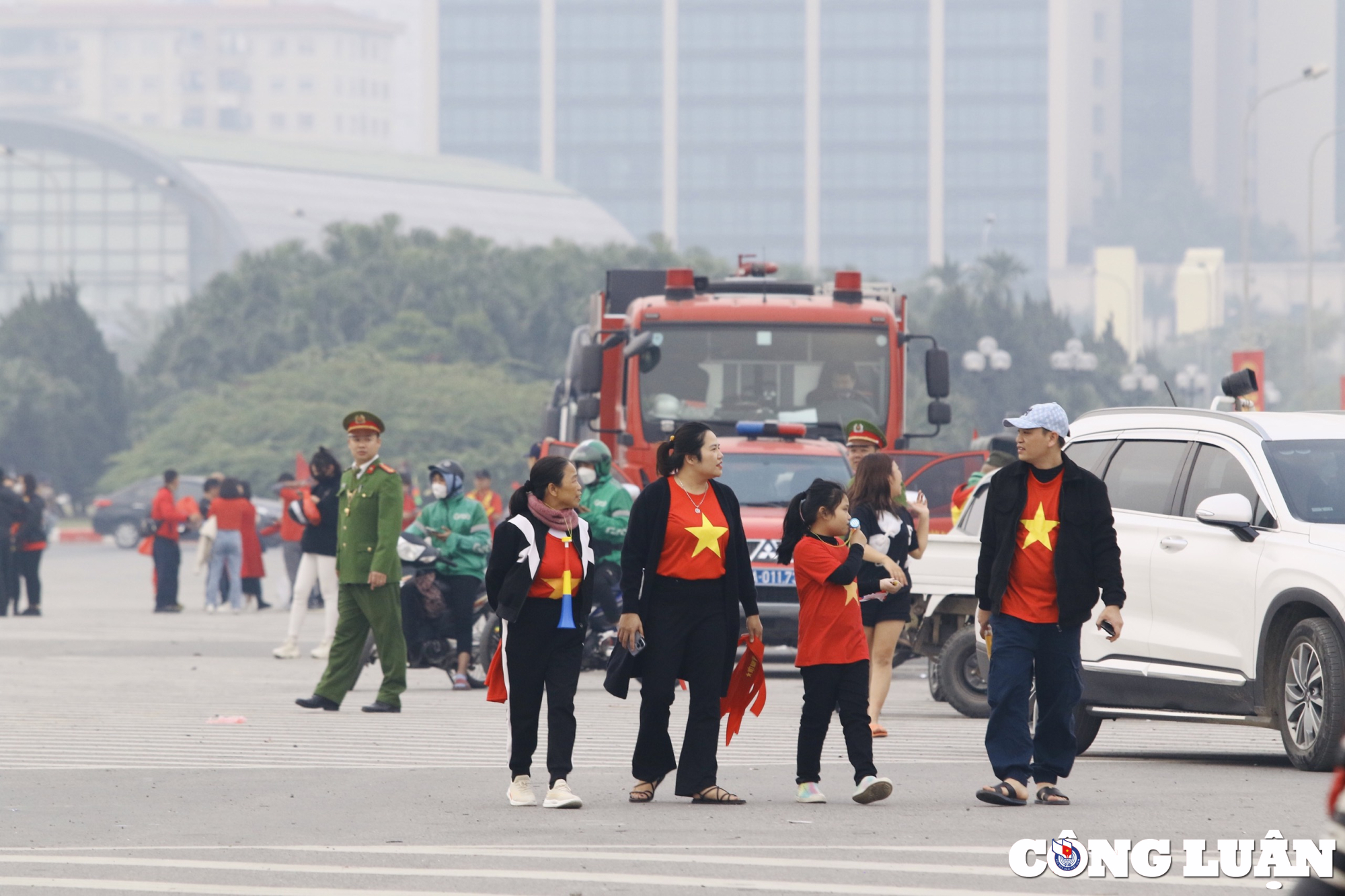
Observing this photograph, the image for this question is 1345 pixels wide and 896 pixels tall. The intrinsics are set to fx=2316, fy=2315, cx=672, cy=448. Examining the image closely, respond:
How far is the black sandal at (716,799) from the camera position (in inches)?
384

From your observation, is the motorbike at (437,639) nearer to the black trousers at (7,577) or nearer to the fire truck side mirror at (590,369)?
the fire truck side mirror at (590,369)

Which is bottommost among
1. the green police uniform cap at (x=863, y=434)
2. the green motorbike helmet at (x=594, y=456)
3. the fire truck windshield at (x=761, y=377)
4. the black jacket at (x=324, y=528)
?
the black jacket at (x=324, y=528)

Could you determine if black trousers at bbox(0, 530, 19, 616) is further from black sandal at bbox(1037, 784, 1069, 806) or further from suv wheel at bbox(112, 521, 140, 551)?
suv wheel at bbox(112, 521, 140, 551)

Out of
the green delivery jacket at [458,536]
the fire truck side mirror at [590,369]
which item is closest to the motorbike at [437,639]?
the green delivery jacket at [458,536]

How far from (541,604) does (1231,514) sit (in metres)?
3.40

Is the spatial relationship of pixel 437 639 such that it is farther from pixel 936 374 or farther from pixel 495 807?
pixel 936 374

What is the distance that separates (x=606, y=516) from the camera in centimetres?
1653

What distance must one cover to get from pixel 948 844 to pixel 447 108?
183087 mm

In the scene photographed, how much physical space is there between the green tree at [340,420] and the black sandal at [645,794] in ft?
185

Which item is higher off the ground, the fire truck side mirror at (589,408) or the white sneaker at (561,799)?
the fire truck side mirror at (589,408)

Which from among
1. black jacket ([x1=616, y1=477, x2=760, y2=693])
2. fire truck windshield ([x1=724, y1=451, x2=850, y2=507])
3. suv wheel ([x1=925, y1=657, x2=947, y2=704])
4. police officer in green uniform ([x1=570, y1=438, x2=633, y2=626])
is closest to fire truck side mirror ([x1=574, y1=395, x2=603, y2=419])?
fire truck windshield ([x1=724, y1=451, x2=850, y2=507])

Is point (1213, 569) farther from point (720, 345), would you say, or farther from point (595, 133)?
point (595, 133)

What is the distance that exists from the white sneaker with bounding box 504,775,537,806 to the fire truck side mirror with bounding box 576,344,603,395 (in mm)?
12227

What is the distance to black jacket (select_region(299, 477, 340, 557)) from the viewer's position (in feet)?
61.8
